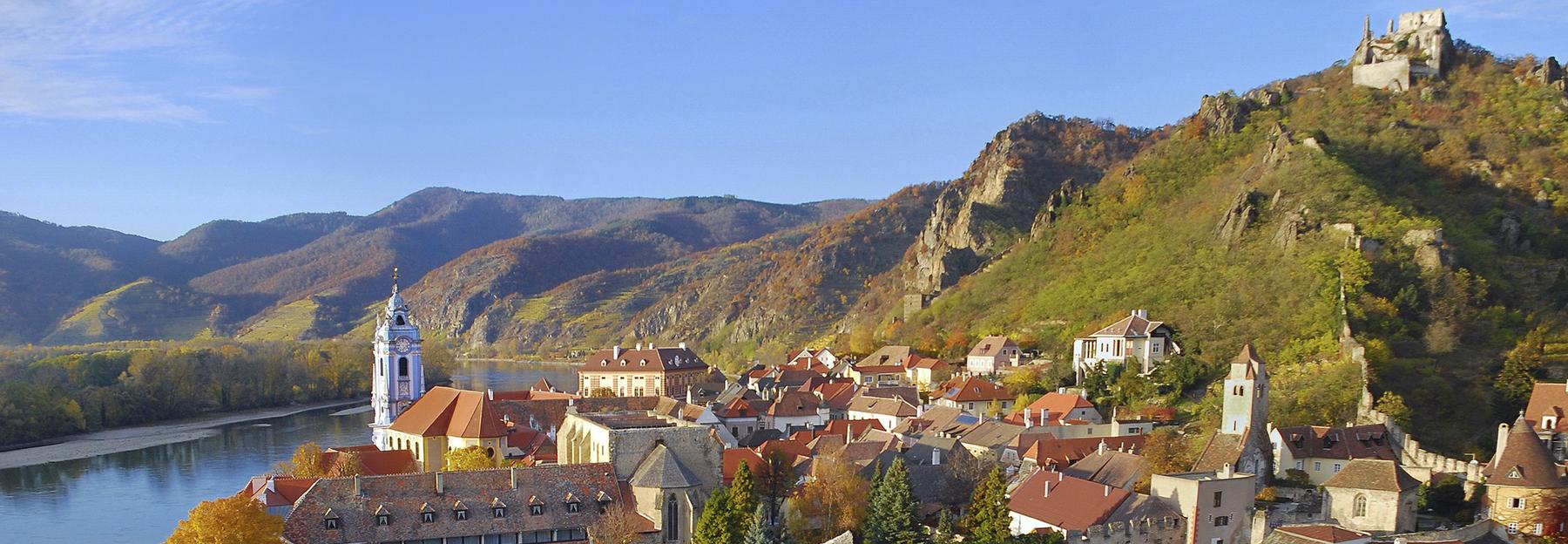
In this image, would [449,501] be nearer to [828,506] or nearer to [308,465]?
[828,506]

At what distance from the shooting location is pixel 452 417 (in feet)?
151

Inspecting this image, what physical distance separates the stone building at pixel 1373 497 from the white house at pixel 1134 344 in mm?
18604

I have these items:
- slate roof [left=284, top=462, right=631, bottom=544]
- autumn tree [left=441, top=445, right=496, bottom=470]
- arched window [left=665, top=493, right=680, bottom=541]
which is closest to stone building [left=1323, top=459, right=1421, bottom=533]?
arched window [left=665, top=493, right=680, bottom=541]

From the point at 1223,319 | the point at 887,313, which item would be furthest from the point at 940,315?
the point at 1223,319

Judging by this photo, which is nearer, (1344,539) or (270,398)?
(1344,539)

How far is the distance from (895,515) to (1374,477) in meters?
13.6

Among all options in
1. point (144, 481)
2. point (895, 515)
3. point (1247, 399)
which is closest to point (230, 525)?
point (895, 515)

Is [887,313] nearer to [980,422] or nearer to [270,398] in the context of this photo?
[980,422]

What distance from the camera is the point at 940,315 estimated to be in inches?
3012

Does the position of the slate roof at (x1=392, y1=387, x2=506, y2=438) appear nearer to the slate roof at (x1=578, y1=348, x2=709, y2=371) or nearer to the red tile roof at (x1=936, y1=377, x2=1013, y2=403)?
the red tile roof at (x1=936, y1=377, x2=1013, y2=403)

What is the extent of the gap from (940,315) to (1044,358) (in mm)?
18142

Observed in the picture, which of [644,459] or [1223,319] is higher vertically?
[1223,319]

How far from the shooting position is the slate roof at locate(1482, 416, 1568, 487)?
29.2 metres

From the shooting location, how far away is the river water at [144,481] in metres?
46.1
